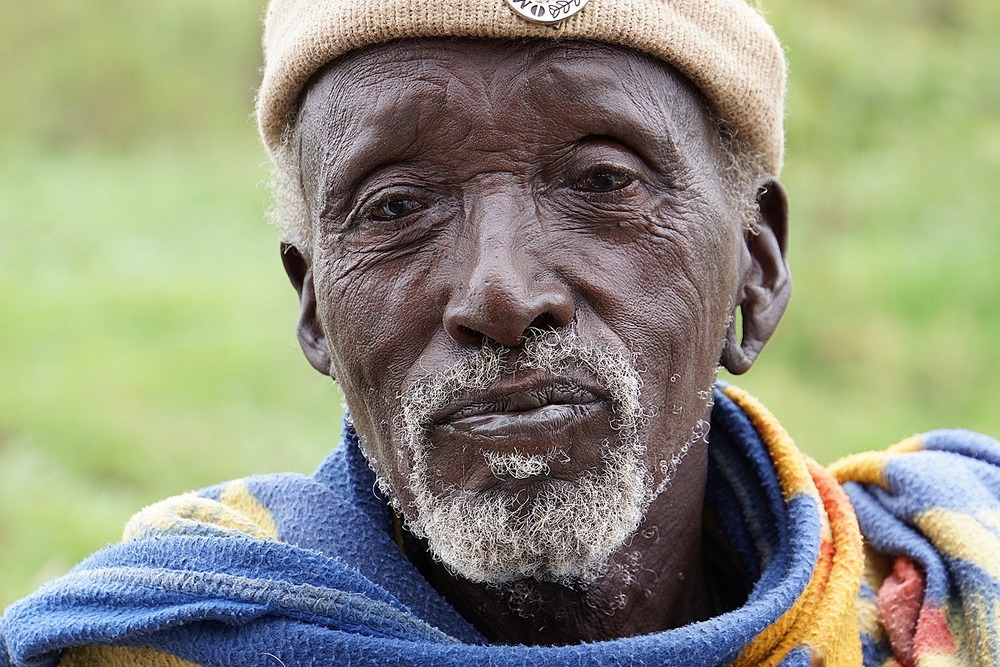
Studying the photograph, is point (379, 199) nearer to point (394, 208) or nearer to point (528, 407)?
point (394, 208)

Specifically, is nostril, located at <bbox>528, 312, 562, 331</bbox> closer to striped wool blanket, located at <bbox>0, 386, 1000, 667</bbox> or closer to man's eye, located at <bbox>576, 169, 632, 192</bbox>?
man's eye, located at <bbox>576, 169, 632, 192</bbox>

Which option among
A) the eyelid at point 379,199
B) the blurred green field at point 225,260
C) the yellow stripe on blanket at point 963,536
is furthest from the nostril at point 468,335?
the blurred green field at point 225,260

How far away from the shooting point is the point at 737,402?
2648 millimetres

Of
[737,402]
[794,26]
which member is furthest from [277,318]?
[737,402]

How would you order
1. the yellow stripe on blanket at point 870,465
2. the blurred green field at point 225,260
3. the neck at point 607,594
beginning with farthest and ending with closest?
the blurred green field at point 225,260 → the yellow stripe on blanket at point 870,465 → the neck at point 607,594

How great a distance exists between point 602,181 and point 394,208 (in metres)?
0.37

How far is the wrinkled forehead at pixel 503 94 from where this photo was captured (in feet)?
6.79

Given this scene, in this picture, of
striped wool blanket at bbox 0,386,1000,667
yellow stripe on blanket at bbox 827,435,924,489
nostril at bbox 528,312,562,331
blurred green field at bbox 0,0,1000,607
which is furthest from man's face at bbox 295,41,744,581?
blurred green field at bbox 0,0,1000,607

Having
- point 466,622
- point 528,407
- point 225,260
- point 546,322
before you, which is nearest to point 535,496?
point 528,407

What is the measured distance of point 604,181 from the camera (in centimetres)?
214

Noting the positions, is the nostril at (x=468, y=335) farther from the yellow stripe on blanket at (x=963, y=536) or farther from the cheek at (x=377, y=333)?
the yellow stripe on blanket at (x=963, y=536)

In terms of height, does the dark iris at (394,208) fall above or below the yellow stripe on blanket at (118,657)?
above

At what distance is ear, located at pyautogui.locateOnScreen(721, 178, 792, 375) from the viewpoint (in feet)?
8.12

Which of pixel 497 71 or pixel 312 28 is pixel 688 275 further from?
pixel 312 28
